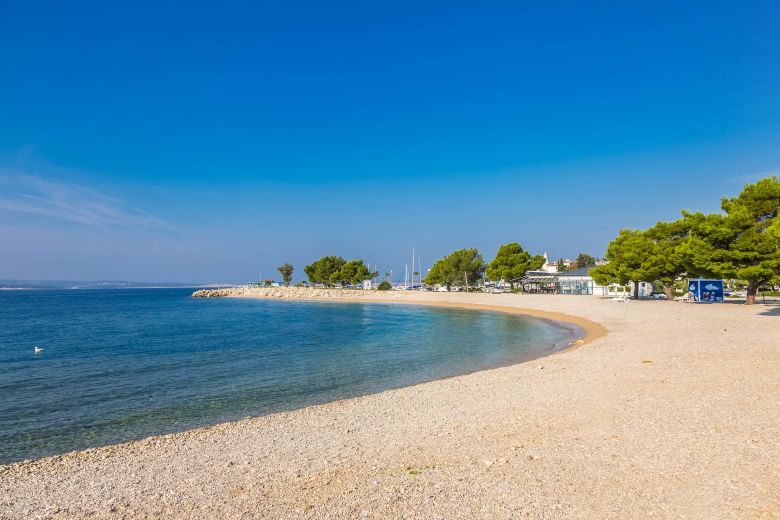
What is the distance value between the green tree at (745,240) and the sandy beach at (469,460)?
24.2m

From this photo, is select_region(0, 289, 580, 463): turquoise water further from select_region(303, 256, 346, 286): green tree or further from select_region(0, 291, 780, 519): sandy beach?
select_region(303, 256, 346, 286): green tree

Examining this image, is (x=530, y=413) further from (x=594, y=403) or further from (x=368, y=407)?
(x=368, y=407)

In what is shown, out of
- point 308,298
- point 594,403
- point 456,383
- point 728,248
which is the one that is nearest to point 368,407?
point 456,383

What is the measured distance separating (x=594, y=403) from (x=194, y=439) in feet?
27.8

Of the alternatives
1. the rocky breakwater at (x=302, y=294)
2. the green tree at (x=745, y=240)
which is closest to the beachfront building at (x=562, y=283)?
the rocky breakwater at (x=302, y=294)

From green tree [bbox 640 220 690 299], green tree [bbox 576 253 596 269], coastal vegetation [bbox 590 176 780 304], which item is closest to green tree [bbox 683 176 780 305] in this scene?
coastal vegetation [bbox 590 176 780 304]

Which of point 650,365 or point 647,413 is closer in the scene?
point 647,413

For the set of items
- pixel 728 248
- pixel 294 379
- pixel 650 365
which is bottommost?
pixel 294 379

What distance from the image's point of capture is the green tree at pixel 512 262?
8306 centimetres

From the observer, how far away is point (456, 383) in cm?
1376

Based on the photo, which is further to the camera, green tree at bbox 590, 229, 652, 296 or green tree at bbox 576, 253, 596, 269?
green tree at bbox 576, 253, 596, 269

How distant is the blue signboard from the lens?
43594 millimetres

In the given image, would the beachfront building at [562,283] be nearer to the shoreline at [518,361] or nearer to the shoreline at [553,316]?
the shoreline at [553,316]

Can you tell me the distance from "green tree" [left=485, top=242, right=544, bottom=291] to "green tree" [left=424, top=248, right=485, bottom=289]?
15.5 meters
